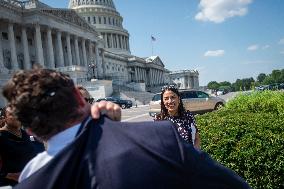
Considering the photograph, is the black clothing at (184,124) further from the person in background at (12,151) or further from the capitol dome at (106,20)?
the capitol dome at (106,20)

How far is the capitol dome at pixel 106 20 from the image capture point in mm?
114062

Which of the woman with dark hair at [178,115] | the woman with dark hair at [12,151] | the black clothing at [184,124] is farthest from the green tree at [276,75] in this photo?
the woman with dark hair at [12,151]

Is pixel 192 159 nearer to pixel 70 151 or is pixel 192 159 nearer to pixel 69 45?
pixel 70 151

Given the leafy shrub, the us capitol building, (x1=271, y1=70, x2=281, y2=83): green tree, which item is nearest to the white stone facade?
(x1=271, y1=70, x2=281, y2=83): green tree

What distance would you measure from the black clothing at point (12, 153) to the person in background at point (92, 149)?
306cm

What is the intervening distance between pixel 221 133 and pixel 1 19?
50.9 meters

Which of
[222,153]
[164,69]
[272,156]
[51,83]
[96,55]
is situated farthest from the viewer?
[164,69]

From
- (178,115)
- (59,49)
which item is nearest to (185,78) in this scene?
(59,49)

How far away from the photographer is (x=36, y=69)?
7.21 ft

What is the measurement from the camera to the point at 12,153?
5.07m

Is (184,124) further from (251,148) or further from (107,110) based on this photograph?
(107,110)

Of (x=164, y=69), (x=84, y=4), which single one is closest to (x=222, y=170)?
(x=84, y=4)

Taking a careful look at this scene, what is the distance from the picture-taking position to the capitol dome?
11406 centimetres

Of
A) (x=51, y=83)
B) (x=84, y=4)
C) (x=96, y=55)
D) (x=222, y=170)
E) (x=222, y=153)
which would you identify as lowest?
(x=222, y=153)
